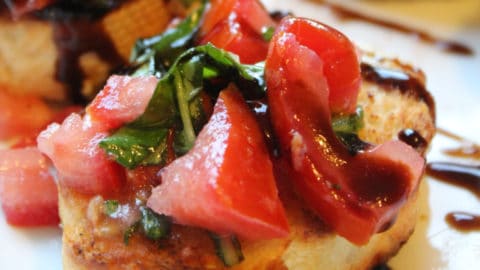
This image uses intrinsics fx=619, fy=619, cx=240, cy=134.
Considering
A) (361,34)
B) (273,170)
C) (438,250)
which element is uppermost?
(273,170)

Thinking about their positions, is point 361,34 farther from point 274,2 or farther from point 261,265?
point 261,265

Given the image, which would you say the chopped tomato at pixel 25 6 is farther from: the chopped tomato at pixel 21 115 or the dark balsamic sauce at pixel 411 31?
the dark balsamic sauce at pixel 411 31

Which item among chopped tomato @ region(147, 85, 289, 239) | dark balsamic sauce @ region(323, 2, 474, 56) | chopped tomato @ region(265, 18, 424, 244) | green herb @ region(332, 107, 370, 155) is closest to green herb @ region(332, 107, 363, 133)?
green herb @ region(332, 107, 370, 155)

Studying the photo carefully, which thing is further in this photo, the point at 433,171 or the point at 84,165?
the point at 433,171

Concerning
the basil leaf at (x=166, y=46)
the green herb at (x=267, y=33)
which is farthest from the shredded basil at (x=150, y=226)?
the green herb at (x=267, y=33)

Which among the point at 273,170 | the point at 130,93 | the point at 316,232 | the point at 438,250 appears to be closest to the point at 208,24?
the point at 130,93

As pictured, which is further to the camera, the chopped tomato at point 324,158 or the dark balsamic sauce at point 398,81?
the dark balsamic sauce at point 398,81
